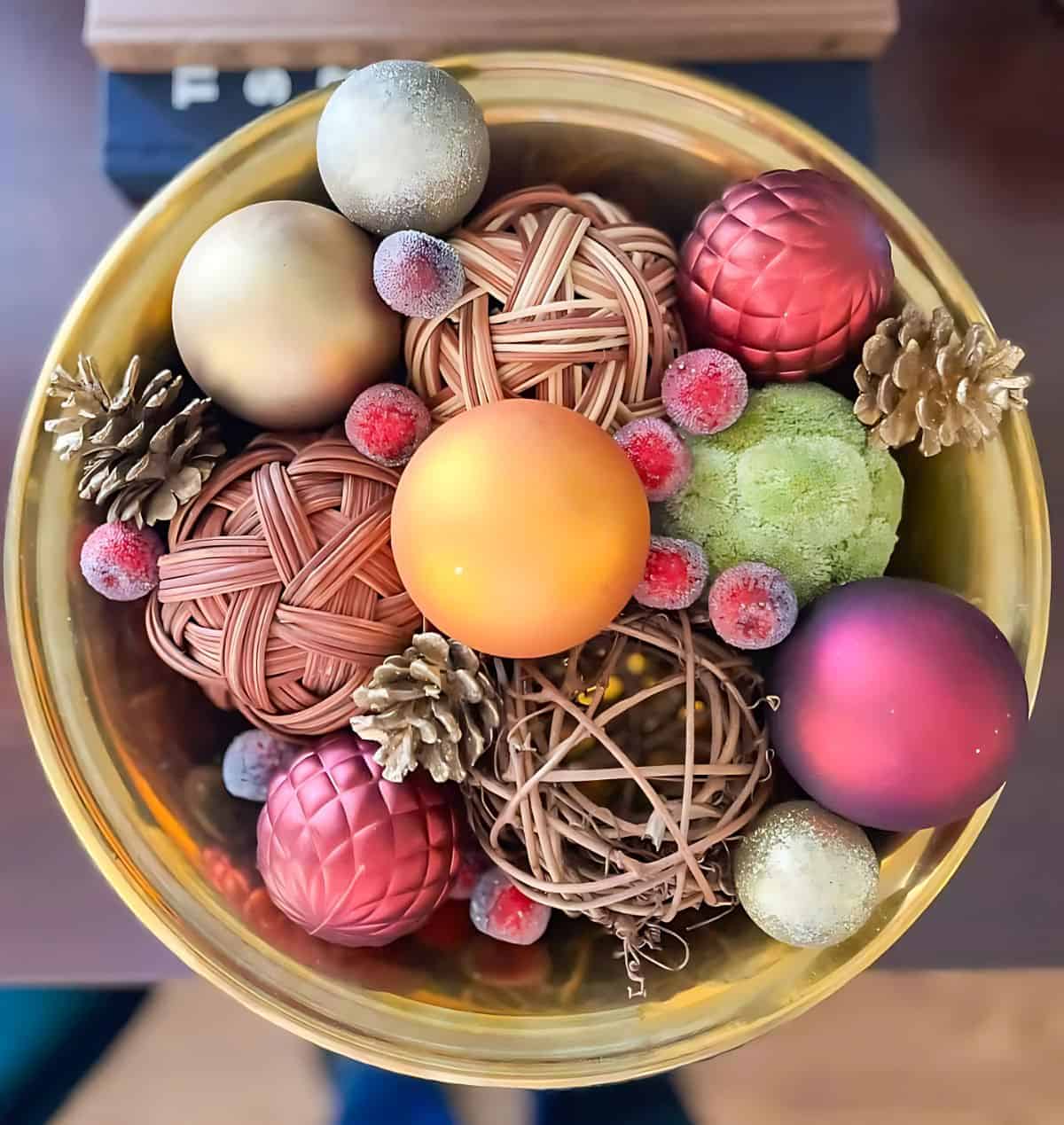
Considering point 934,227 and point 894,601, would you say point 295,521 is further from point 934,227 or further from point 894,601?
point 934,227

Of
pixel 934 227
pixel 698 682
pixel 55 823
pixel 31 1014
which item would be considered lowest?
pixel 31 1014

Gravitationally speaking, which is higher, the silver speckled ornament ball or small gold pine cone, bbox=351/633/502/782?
the silver speckled ornament ball

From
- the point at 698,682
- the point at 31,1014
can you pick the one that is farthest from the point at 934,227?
the point at 31,1014

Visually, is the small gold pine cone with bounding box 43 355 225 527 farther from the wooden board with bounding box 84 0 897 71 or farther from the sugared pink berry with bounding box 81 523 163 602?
the wooden board with bounding box 84 0 897 71

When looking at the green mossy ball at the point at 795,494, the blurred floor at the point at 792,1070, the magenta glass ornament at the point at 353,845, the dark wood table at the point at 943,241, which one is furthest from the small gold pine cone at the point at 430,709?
the blurred floor at the point at 792,1070

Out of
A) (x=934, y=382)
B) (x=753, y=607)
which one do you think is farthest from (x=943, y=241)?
(x=753, y=607)

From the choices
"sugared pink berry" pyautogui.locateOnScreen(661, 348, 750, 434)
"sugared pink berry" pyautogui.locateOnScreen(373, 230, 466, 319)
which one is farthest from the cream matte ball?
"sugared pink berry" pyautogui.locateOnScreen(661, 348, 750, 434)

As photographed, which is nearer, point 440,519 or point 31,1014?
point 440,519
